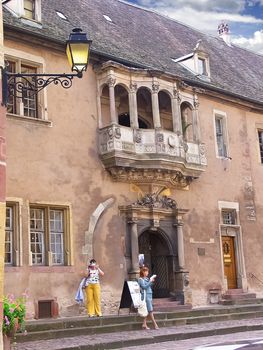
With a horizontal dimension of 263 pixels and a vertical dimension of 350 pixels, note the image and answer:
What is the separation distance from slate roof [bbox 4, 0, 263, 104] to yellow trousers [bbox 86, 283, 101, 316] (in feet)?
23.9

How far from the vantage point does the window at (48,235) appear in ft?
55.3

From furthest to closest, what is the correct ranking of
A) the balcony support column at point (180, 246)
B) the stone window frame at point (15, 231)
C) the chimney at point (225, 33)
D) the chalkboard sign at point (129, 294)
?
1. the chimney at point (225, 33)
2. the balcony support column at point (180, 246)
3. the chalkboard sign at point (129, 294)
4. the stone window frame at point (15, 231)

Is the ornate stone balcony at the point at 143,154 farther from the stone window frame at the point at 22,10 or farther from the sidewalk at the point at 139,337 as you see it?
the sidewalk at the point at 139,337

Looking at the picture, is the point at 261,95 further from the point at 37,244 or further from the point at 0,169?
the point at 0,169

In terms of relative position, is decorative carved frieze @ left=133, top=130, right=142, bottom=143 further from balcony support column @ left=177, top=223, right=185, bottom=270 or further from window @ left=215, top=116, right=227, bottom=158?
window @ left=215, top=116, right=227, bottom=158

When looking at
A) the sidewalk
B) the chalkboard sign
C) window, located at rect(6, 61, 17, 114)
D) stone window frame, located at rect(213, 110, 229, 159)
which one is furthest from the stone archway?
window, located at rect(6, 61, 17, 114)

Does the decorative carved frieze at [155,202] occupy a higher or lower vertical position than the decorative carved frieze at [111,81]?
lower

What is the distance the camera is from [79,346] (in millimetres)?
12312

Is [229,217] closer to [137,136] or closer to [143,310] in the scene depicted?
[137,136]

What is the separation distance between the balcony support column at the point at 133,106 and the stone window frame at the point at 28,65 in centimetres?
281

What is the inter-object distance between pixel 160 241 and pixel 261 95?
29.2 feet


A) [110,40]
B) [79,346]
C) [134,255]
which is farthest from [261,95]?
[79,346]

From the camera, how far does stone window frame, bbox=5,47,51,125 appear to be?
17.0m

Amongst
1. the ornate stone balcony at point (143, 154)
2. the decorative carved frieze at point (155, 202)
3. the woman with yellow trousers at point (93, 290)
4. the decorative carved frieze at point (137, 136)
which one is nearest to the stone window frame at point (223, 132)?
the ornate stone balcony at point (143, 154)
